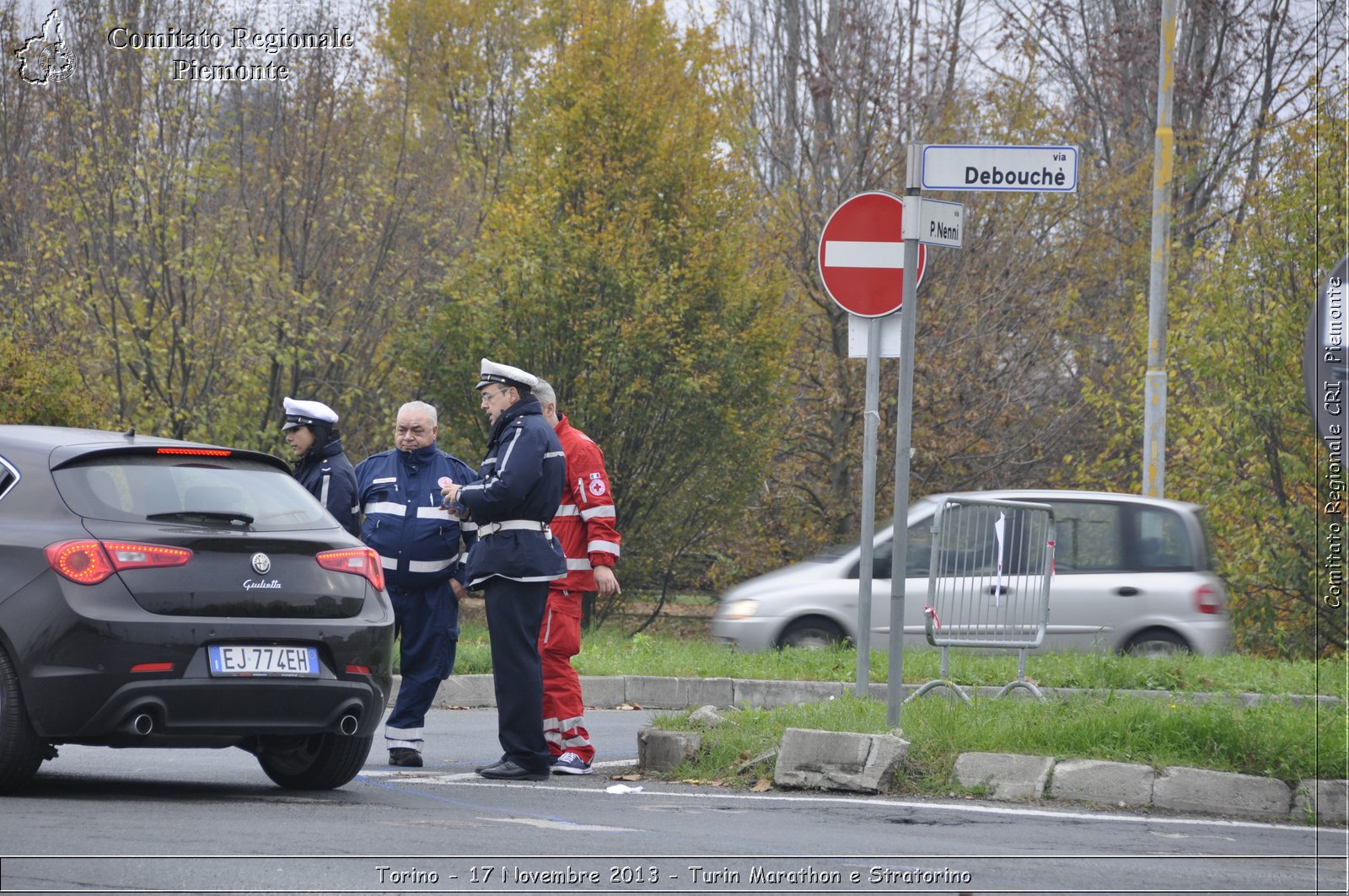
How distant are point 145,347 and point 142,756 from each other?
11.8 m

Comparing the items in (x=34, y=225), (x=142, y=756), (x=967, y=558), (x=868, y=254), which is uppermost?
(x=34, y=225)

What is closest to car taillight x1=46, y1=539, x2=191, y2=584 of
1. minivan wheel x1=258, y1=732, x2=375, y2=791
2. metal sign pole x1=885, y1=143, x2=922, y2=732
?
minivan wheel x1=258, y1=732, x2=375, y2=791

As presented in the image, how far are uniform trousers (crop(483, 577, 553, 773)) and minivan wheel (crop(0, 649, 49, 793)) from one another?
2.10 m

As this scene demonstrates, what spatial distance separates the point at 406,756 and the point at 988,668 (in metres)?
5.10

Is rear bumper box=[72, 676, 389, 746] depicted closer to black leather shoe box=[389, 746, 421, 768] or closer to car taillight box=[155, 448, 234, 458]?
car taillight box=[155, 448, 234, 458]

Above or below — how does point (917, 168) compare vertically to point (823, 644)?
above

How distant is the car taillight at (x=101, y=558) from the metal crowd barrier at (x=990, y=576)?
4617 mm

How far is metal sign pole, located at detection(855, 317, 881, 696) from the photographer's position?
9.34 m

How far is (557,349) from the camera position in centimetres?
2092

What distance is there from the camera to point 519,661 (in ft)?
26.8

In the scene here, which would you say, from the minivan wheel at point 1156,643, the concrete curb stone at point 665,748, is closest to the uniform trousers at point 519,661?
the concrete curb stone at point 665,748

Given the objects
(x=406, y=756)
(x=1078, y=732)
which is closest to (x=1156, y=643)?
(x=1078, y=732)

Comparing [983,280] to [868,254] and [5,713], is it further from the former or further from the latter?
[5,713]

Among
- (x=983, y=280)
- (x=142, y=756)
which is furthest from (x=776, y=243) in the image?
(x=142, y=756)
